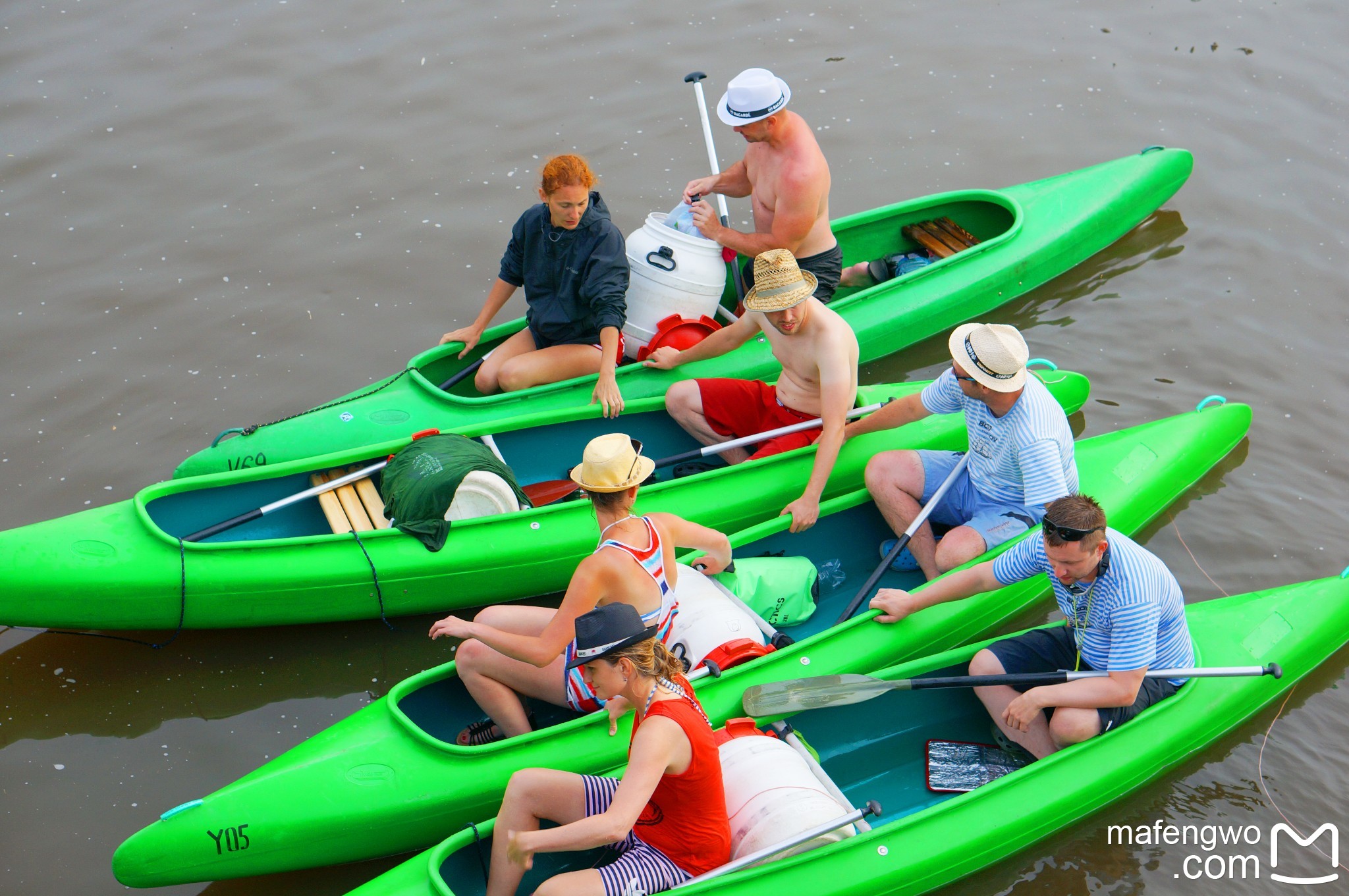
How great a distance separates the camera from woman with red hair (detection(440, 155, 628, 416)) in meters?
5.62

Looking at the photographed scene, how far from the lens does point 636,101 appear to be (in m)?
9.27

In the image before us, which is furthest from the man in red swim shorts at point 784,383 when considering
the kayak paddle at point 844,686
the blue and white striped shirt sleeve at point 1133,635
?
the blue and white striped shirt sleeve at point 1133,635

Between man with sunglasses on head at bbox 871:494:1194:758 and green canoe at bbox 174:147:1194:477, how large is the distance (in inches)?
84.6

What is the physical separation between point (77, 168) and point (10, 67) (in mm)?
1591

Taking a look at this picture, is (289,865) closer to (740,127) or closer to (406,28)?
(740,127)

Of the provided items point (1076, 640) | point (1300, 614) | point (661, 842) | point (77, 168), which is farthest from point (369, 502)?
point (77, 168)

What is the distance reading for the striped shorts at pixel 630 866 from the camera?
3.49m

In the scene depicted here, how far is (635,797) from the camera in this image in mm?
3160

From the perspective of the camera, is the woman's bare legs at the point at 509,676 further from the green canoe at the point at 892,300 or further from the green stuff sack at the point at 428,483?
the green canoe at the point at 892,300

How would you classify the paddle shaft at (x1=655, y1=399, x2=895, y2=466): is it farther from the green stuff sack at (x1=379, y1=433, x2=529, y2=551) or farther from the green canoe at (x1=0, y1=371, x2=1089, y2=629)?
the green stuff sack at (x1=379, y1=433, x2=529, y2=551)

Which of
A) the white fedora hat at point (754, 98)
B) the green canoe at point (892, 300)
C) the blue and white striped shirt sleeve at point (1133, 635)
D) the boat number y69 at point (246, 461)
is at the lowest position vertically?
the blue and white striped shirt sleeve at point (1133, 635)

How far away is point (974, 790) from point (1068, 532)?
1.05m

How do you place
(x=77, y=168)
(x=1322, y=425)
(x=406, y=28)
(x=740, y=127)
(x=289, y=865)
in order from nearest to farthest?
1. (x=289, y=865)
2. (x=740, y=127)
3. (x=1322, y=425)
4. (x=77, y=168)
5. (x=406, y=28)

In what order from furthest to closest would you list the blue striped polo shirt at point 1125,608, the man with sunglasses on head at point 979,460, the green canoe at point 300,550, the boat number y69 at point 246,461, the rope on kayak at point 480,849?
the boat number y69 at point 246,461 → the green canoe at point 300,550 → the man with sunglasses on head at point 979,460 → the blue striped polo shirt at point 1125,608 → the rope on kayak at point 480,849
